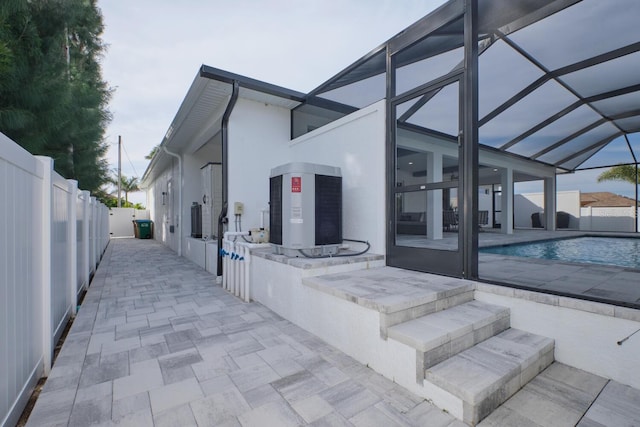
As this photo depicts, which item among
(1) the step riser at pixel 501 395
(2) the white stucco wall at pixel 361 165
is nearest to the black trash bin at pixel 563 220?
(2) the white stucco wall at pixel 361 165

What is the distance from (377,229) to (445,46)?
2299mm

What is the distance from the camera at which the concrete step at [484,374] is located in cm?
158

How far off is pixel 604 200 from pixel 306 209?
46.8 feet

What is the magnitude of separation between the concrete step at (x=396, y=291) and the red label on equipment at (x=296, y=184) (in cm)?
112

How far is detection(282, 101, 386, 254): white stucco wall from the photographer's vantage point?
3805mm

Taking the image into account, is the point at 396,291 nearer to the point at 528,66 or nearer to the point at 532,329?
the point at 532,329

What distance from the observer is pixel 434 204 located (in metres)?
6.78

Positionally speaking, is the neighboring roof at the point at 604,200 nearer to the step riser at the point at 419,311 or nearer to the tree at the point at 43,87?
the step riser at the point at 419,311

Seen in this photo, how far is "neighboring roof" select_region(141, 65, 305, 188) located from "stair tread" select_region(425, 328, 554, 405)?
14.7ft

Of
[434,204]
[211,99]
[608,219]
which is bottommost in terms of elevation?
[608,219]

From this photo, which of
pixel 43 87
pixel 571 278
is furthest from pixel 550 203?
pixel 43 87

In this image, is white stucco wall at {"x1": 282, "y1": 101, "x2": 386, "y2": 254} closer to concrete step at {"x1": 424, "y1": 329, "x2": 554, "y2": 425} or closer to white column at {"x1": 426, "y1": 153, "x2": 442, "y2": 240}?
concrete step at {"x1": 424, "y1": 329, "x2": 554, "y2": 425}

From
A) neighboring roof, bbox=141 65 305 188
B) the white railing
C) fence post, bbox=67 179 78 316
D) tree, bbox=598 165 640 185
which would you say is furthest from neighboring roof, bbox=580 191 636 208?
fence post, bbox=67 179 78 316

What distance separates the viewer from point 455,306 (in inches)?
100
